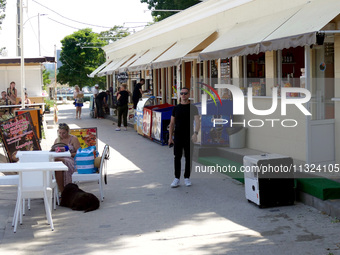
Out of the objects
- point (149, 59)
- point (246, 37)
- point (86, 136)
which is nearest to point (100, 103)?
point (149, 59)

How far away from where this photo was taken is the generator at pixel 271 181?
7.76m

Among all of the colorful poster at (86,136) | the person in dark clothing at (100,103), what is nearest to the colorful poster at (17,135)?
the colorful poster at (86,136)

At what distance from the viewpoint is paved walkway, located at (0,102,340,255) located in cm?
608

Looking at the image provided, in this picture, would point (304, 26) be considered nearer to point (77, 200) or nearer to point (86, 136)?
point (77, 200)

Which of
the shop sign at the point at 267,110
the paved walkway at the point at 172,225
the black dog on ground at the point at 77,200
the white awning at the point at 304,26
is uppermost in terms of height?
the white awning at the point at 304,26

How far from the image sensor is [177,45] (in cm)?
1789

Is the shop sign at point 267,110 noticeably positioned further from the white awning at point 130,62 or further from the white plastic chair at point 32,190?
the white awning at point 130,62

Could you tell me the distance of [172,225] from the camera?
704 cm

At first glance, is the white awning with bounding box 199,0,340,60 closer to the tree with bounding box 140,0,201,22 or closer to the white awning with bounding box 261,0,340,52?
the white awning with bounding box 261,0,340,52

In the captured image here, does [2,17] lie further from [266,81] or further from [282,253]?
[282,253]

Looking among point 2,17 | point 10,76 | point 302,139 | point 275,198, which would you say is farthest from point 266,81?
point 2,17

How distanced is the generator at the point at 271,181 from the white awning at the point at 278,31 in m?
2.02

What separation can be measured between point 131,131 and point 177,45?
3.84 m

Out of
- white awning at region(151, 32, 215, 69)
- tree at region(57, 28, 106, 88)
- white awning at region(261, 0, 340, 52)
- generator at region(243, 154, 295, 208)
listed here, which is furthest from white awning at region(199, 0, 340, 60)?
tree at region(57, 28, 106, 88)
